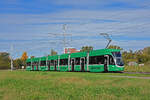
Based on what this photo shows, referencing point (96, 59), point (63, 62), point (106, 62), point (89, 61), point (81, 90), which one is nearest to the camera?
point (81, 90)

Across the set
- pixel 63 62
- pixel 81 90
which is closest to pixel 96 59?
pixel 63 62

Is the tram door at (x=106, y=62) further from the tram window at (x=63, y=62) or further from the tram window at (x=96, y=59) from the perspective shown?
the tram window at (x=63, y=62)

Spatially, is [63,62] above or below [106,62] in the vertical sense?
above

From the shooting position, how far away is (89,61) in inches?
1652

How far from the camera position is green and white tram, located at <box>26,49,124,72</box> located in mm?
37438

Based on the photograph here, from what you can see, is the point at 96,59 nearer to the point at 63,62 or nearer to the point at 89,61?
the point at 89,61

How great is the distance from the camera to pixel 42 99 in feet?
46.0

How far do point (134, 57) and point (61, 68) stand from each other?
32121mm

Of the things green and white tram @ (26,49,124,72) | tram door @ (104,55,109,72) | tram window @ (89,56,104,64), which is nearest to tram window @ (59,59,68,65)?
green and white tram @ (26,49,124,72)

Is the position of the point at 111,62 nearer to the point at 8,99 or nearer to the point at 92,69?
the point at 92,69

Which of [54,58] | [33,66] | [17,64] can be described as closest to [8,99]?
[54,58]

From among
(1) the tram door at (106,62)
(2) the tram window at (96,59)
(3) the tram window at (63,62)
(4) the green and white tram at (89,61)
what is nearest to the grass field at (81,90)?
(4) the green and white tram at (89,61)

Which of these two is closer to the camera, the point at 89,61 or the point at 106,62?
the point at 106,62

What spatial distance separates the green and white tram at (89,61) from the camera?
123 feet
